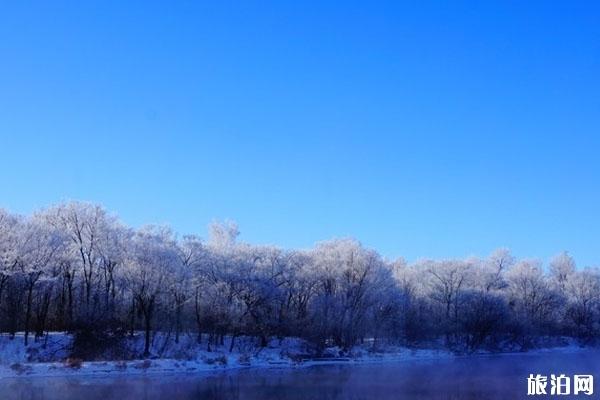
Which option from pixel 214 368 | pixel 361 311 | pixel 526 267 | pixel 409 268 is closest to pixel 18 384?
pixel 214 368

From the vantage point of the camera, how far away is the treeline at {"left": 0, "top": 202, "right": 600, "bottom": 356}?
5856 cm

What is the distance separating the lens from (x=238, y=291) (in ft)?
239

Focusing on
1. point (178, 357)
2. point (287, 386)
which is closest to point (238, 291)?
point (178, 357)

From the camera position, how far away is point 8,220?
190 ft

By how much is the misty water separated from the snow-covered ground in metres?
4.09

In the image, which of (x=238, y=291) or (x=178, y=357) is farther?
(x=238, y=291)

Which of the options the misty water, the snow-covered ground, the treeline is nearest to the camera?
the misty water

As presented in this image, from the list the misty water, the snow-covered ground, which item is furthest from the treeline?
the misty water

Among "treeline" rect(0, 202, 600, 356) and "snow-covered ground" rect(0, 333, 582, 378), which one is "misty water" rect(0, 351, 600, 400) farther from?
"treeline" rect(0, 202, 600, 356)

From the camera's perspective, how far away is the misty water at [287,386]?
3334 centimetres

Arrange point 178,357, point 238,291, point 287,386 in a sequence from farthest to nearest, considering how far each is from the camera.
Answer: point 238,291 < point 178,357 < point 287,386

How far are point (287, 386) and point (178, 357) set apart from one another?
19.5 metres

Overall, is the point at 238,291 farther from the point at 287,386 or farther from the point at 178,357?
the point at 287,386

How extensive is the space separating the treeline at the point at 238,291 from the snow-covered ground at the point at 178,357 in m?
1.48
